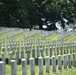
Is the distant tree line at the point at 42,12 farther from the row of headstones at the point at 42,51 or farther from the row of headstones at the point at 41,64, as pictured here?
the row of headstones at the point at 41,64

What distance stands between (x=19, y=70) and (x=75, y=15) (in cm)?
5072

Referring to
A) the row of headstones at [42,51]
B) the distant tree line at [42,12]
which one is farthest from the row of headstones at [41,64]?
the distant tree line at [42,12]

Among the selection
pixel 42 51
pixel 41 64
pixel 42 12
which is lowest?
pixel 41 64

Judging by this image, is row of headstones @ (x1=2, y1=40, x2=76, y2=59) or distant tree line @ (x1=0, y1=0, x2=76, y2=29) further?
distant tree line @ (x1=0, y1=0, x2=76, y2=29)

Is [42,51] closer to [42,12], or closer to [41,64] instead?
[41,64]

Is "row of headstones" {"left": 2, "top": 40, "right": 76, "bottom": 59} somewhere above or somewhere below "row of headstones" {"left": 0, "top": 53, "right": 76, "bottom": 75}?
above

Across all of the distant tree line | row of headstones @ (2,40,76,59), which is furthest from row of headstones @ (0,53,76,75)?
the distant tree line

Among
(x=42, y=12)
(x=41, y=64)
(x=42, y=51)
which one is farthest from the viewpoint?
(x=42, y=12)

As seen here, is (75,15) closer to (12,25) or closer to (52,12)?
(52,12)

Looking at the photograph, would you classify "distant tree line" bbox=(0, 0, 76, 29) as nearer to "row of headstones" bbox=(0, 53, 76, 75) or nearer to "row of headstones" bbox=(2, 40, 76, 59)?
"row of headstones" bbox=(2, 40, 76, 59)

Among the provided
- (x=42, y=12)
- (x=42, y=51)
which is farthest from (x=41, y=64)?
(x=42, y=12)

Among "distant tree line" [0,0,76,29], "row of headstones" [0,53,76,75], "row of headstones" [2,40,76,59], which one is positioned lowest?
"row of headstones" [0,53,76,75]

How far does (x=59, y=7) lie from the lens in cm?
6334

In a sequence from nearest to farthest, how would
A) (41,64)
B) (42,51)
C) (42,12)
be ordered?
(41,64)
(42,51)
(42,12)
